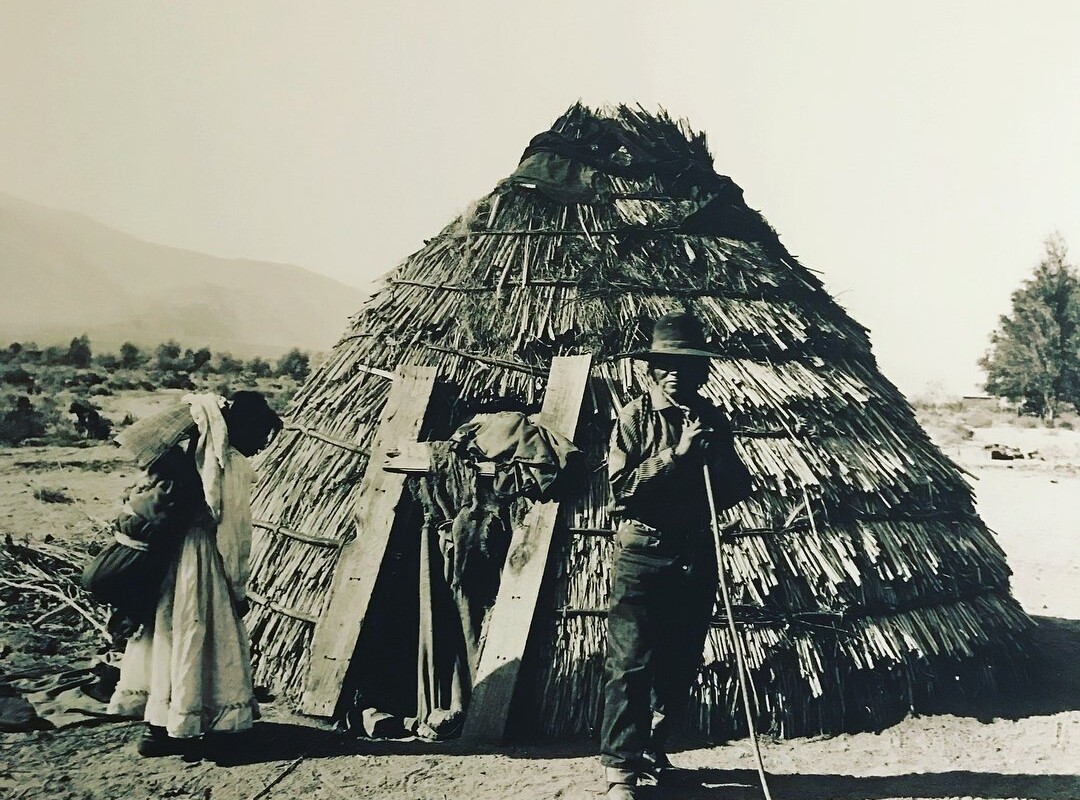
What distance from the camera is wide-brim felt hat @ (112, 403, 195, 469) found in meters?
3.76

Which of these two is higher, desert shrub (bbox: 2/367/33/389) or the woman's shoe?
desert shrub (bbox: 2/367/33/389)

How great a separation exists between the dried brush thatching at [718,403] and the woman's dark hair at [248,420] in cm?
95

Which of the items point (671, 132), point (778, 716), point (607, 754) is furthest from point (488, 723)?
point (671, 132)

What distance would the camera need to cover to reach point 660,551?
3.47 meters

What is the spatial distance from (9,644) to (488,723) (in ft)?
12.8

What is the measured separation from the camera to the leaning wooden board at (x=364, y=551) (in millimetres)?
4348

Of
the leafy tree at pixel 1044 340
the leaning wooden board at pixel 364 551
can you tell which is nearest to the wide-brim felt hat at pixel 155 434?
the leaning wooden board at pixel 364 551

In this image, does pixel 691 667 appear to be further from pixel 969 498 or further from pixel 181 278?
pixel 181 278

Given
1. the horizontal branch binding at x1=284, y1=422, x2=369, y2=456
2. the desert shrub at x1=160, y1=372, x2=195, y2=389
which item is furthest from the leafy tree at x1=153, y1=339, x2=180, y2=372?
the horizontal branch binding at x1=284, y1=422, x2=369, y2=456

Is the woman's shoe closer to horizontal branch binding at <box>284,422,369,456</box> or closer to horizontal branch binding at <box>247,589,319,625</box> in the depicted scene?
horizontal branch binding at <box>247,589,319,625</box>

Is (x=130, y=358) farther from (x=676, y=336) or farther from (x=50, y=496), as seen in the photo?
(x=676, y=336)

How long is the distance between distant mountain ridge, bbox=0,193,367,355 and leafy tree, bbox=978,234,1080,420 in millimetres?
8805

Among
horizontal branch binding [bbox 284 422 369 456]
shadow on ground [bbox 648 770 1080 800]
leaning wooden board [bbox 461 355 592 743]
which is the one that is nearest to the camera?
shadow on ground [bbox 648 770 1080 800]

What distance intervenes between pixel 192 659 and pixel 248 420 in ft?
3.78
